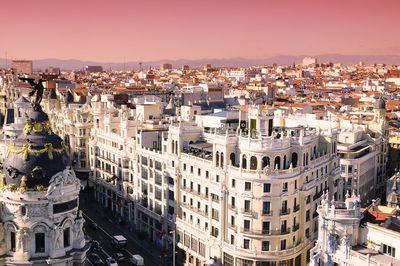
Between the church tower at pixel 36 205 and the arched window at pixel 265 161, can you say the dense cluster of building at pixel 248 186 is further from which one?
the church tower at pixel 36 205

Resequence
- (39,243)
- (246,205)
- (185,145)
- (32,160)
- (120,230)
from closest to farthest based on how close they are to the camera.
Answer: (39,243) < (32,160) < (246,205) < (185,145) < (120,230)

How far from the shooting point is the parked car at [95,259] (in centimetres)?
9381

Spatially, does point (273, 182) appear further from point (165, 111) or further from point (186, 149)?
point (165, 111)

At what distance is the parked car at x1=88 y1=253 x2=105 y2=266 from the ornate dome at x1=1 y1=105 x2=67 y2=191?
2543 centimetres

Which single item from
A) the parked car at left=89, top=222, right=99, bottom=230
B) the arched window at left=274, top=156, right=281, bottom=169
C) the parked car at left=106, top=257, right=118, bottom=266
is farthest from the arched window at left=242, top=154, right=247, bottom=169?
the parked car at left=89, top=222, right=99, bottom=230

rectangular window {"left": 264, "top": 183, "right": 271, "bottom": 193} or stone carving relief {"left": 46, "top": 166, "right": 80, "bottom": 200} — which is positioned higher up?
stone carving relief {"left": 46, "top": 166, "right": 80, "bottom": 200}

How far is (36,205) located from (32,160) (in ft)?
20.4

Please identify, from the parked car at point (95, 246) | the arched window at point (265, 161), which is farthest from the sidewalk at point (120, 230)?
the arched window at point (265, 161)

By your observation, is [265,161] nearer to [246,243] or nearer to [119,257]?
[246,243]

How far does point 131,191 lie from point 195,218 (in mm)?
28960

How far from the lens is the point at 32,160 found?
240 feet

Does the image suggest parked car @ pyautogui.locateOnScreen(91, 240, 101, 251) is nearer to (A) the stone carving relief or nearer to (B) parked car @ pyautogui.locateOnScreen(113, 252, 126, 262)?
(B) parked car @ pyautogui.locateOnScreen(113, 252, 126, 262)

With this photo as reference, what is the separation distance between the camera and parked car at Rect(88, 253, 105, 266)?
93812mm

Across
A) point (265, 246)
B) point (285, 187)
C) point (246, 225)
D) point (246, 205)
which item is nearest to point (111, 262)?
point (246, 225)
